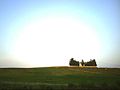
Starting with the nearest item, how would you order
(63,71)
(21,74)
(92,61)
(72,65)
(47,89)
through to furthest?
(47,89) < (21,74) < (63,71) < (92,61) < (72,65)

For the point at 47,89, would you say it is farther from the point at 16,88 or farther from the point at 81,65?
the point at 81,65

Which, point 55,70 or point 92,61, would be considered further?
point 92,61

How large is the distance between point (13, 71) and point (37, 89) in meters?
28.4

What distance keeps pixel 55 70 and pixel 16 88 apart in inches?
1159

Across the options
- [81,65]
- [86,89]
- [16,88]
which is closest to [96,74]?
[81,65]

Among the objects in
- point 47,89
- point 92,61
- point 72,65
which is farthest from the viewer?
point 72,65

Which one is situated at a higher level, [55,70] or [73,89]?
[55,70]

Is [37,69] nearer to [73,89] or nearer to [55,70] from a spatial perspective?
[55,70]

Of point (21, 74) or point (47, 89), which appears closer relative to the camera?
point (47, 89)

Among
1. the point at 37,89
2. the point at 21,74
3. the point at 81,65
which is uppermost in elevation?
the point at 81,65

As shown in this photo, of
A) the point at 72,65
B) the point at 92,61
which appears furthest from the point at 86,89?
the point at 72,65

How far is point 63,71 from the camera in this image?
6112 centimetres

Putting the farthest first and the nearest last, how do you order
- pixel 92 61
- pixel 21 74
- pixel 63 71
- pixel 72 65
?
pixel 72 65
pixel 92 61
pixel 63 71
pixel 21 74

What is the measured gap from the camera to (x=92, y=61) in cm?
6800
